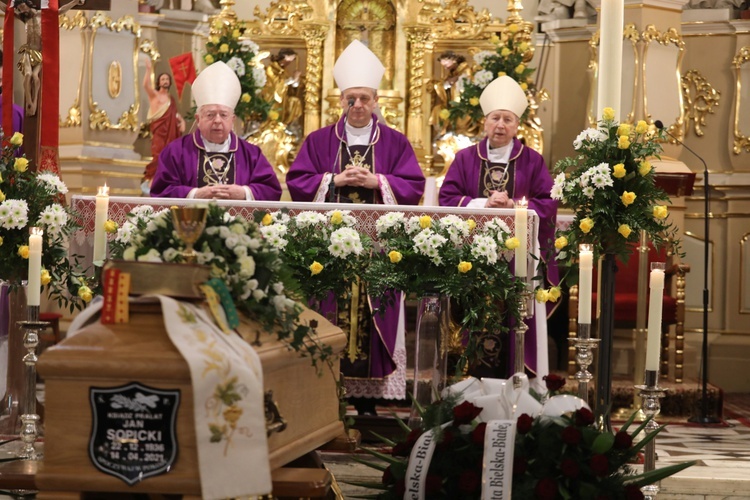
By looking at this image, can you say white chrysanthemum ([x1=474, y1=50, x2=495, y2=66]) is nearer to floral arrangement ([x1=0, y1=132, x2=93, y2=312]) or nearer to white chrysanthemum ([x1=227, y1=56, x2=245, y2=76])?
white chrysanthemum ([x1=227, y1=56, x2=245, y2=76])

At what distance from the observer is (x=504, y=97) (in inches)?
291

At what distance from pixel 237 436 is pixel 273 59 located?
684 cm

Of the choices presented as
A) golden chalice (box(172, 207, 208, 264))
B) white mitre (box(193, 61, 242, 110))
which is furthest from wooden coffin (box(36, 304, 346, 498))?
white mitre (box(193, 61, 242, 110))

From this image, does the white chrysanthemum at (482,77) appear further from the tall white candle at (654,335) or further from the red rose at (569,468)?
the red rose at (569,468)

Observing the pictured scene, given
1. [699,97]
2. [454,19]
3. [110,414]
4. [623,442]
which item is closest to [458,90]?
[454,19]

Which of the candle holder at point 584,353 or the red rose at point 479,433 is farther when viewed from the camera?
the candle holder at point 584,353

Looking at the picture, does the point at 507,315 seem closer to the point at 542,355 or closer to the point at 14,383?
the point at 542,355

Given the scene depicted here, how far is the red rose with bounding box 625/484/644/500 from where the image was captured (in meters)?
3.37

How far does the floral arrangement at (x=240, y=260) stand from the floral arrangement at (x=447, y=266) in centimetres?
195

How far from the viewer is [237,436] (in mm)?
2781

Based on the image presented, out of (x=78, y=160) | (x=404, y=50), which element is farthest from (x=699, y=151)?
(x=78, y=160)

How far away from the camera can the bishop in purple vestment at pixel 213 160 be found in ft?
22.4

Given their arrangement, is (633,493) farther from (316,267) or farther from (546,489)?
(316,267)

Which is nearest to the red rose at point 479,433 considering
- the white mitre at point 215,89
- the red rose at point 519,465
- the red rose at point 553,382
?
the red rose at point 519,465
